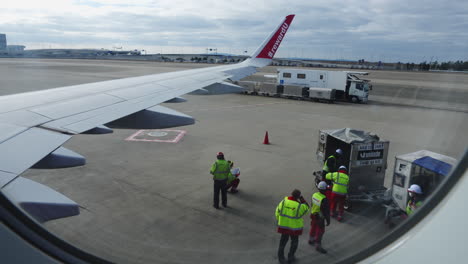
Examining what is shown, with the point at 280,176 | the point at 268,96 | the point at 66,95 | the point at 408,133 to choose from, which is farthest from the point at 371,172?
the point at 268,96

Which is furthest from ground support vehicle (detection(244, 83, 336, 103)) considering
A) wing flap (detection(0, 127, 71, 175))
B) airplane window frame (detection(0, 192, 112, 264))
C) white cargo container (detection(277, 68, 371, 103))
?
airplane window frame (detection(0, 192, 112, 264))

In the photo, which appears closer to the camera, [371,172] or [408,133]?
[371,172]

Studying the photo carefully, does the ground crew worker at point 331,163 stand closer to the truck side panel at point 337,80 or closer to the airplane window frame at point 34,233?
the airplane window frame at point 34,233

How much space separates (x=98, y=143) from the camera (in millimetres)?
12477

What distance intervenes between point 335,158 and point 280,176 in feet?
5.60

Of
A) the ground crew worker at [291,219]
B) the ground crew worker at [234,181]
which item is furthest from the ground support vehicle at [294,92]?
the ground crew worker at [291,219]

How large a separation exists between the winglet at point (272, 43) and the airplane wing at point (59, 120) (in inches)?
156

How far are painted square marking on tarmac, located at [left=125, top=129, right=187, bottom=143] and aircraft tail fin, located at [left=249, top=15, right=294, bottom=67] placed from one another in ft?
13.8

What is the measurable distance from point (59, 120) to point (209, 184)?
504cm

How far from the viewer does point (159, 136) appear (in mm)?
13555

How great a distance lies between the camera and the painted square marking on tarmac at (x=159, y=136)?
13039 millimetres

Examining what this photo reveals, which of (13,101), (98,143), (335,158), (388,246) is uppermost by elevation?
(13,101)

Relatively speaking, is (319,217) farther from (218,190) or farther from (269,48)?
(269,48)

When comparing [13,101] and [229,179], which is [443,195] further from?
[229,179]
